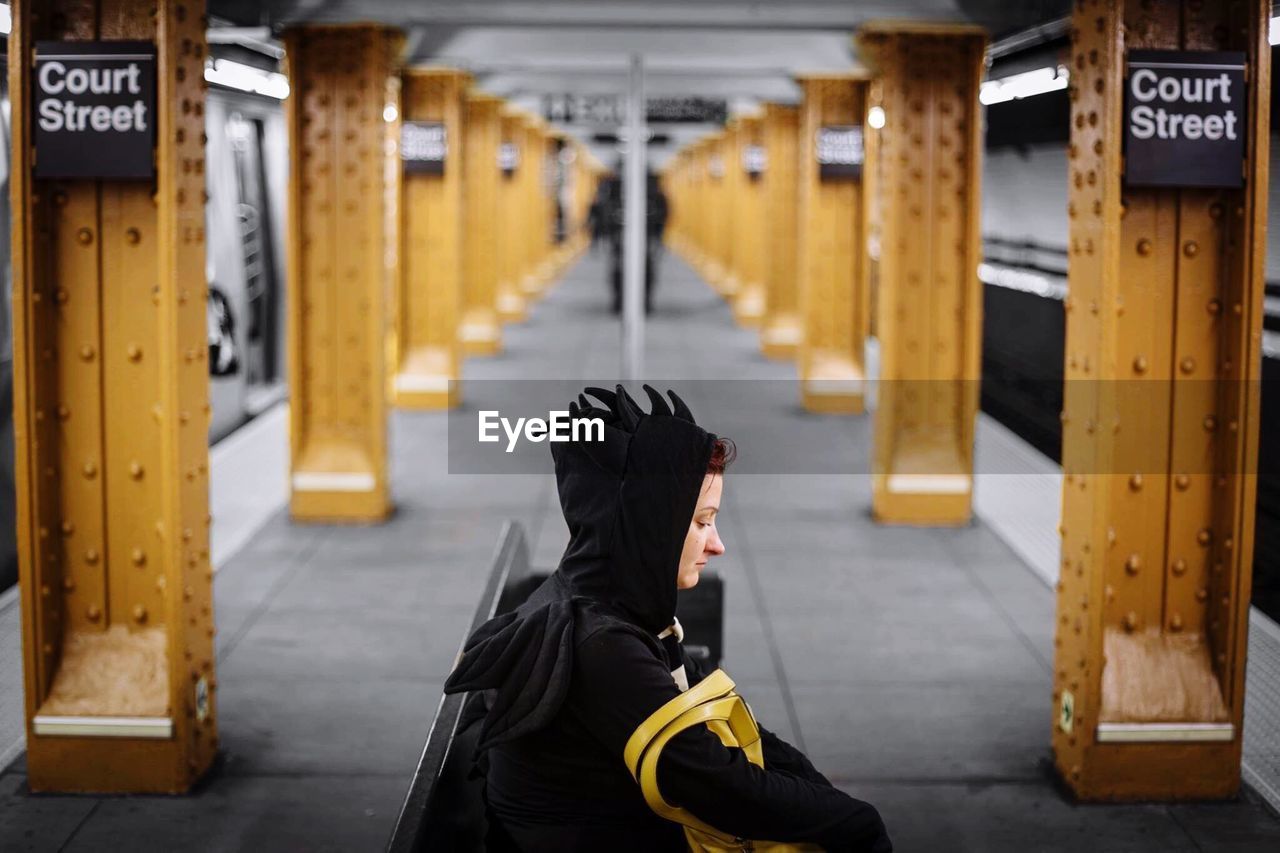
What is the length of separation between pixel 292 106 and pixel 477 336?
8.84m

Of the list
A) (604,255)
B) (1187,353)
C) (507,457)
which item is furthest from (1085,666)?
(604,255)

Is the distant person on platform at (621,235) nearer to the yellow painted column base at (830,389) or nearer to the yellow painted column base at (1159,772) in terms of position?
the yellow painted column base at (830,389)

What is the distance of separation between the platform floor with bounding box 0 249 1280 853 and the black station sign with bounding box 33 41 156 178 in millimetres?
1829

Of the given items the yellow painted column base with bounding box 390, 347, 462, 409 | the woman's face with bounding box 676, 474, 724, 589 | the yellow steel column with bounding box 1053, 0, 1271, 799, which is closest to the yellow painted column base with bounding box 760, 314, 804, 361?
the yellow painted column base with bounding box 390, 347, 462, 409

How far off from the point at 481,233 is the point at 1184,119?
44.7 feet

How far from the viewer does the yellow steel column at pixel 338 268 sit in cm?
848

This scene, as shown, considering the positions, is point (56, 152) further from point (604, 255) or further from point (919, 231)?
point (604, 255)

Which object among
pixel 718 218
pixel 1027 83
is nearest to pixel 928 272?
pixel 1027 83

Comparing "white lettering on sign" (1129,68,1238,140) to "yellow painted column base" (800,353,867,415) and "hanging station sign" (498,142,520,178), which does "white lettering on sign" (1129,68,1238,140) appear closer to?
"yellow painted column base" (800,353,867,415)

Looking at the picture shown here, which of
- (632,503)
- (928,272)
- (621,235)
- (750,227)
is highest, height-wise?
(750,227)

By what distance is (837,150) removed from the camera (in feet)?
40.5

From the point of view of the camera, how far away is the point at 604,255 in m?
42.5

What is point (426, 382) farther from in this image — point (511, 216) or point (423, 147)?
point (511, 216)

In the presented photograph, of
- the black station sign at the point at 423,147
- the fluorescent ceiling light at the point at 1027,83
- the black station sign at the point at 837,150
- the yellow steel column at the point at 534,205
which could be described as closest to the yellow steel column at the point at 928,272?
the fluorescent ceiling light at the point at 1027,83
